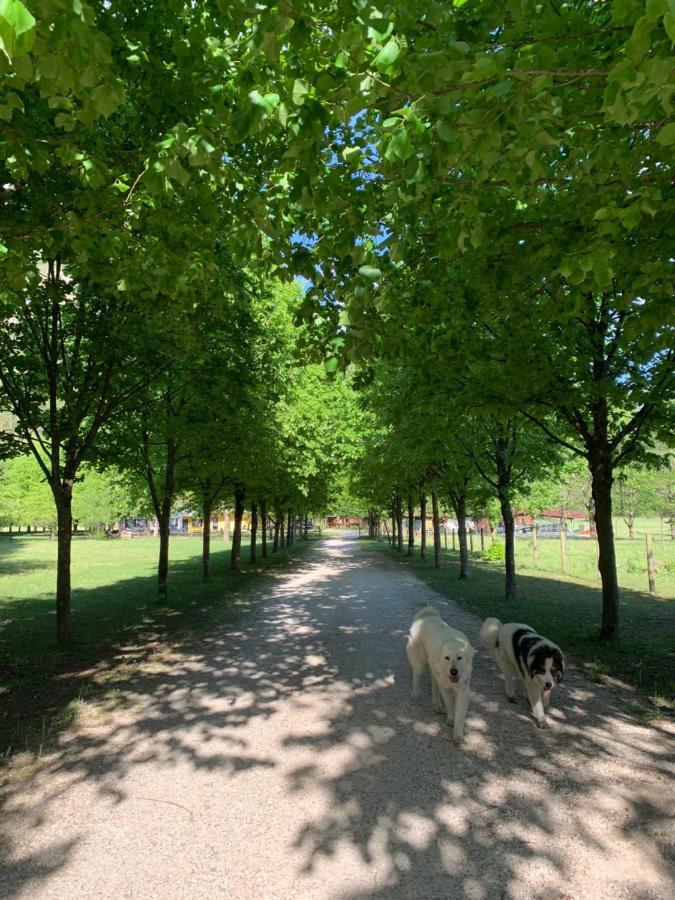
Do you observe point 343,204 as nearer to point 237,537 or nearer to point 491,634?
point 491,634

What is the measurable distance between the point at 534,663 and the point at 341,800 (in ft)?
8.29

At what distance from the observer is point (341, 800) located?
4.13 metres

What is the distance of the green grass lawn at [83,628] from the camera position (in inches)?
Result: 252

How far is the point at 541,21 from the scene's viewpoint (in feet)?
11.6

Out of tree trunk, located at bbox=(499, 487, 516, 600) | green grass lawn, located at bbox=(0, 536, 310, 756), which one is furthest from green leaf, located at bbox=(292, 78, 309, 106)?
tree trunk, located at bbox=(499, 487, 516, 600)

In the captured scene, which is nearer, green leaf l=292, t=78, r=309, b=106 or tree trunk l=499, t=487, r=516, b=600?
green leaf l=292, t=78, r=309, b=106

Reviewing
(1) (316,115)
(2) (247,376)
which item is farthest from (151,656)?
(1) (316,115)

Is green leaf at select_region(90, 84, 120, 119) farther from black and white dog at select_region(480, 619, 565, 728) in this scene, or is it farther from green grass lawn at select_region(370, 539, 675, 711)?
green grass lawn at select_region(370, 539, 675, 711)

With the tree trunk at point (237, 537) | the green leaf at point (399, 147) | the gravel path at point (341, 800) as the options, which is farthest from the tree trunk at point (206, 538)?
the green leaf at point (399, 147)

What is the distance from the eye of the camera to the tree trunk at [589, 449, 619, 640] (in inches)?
360

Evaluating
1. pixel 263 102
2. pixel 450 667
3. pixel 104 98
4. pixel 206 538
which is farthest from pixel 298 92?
pixel 206 538

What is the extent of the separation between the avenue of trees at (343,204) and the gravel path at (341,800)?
3835 mm

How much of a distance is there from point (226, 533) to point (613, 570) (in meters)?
71.4

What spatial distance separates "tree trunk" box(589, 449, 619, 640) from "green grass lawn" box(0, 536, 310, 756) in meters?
7.88
